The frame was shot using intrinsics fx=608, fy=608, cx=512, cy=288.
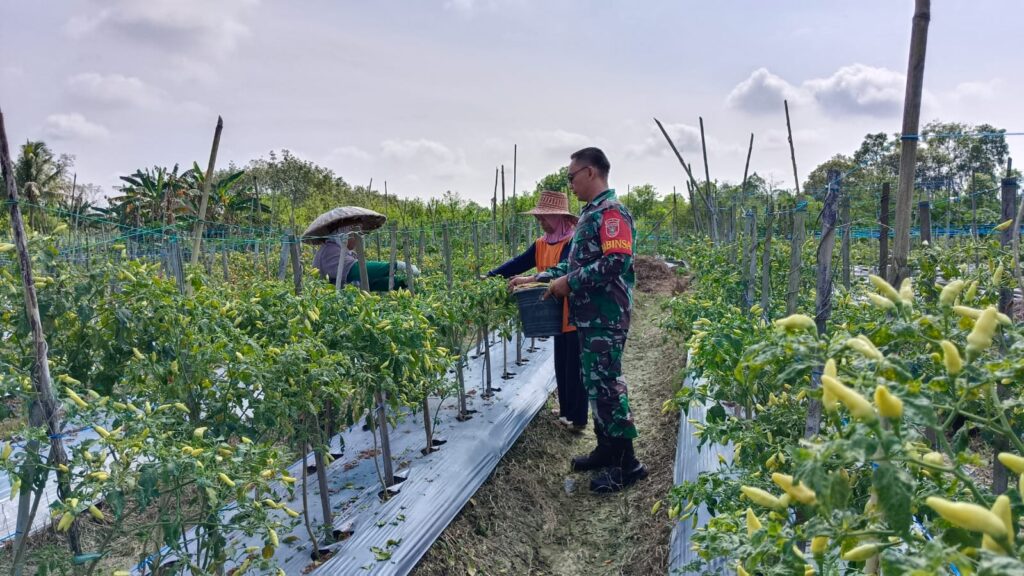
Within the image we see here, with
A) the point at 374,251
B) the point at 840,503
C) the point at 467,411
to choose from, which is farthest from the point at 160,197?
the point at 840,503

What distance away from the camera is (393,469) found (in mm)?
3469

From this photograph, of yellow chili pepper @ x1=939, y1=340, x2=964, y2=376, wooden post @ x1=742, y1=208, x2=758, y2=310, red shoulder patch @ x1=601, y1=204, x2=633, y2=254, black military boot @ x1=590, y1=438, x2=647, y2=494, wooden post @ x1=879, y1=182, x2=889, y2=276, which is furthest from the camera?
wooden post @ x1=879, y1=182, x2=889, y2=276

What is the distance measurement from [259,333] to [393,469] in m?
1.34

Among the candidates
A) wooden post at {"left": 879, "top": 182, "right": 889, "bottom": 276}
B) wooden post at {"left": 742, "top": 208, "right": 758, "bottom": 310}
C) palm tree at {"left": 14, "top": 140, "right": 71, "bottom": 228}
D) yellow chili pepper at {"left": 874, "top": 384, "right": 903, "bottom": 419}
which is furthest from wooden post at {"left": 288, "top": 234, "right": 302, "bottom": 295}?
palm tree at {"left": 14, "top": 140, "right": 71, "bottom": 228}

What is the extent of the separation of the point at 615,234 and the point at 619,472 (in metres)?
1.46

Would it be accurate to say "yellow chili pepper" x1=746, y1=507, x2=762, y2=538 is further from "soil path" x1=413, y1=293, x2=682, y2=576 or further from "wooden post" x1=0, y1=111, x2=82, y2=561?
"soil path" x1=413, y1=293, x2=682, y2=576

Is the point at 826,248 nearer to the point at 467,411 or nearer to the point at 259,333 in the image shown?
the point at 259,333

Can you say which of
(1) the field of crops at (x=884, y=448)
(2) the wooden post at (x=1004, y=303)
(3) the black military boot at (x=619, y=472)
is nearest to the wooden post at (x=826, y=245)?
(1) the field of crops at (x=884, y=448)

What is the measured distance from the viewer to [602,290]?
345cm

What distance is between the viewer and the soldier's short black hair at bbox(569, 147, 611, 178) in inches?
139

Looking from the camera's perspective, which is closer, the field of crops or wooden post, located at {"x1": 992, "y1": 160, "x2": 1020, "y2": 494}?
the field of crops

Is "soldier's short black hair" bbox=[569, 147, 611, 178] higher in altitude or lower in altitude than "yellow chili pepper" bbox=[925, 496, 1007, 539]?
higher

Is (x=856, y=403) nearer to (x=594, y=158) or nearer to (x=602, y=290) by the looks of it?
(x=602, y=290)

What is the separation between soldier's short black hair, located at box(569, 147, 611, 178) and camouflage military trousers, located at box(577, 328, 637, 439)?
0.94 m
